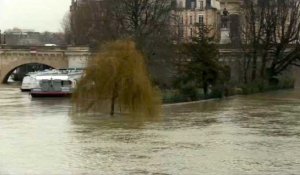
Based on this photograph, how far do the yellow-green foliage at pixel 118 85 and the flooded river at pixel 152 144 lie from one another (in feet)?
3.24

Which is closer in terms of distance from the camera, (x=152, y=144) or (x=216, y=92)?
(x=152, y=144)

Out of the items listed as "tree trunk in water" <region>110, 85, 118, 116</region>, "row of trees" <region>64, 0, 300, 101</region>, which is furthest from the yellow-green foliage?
"row of trees" <region>64, 0, 300, 101</region>

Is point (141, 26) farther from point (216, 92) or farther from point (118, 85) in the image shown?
point (118, 85)

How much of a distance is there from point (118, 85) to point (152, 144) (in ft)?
33.2

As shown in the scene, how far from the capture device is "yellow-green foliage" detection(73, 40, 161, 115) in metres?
29.1

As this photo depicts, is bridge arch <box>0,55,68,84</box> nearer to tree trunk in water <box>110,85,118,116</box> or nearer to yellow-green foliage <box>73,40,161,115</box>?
yellow-green foliage <box>73,40,161,115</box>

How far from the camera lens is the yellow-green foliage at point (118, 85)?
1145 inches

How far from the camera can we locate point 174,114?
105 feet

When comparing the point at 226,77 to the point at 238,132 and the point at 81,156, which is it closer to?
the point at 238,132

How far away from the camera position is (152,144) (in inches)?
779

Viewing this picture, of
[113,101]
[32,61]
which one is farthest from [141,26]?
[32,61]

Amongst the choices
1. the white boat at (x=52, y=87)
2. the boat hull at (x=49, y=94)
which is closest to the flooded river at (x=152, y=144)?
the boat hull at (x=49, y=94)

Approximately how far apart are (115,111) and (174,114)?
298cm

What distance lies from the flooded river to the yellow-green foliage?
0.99m
